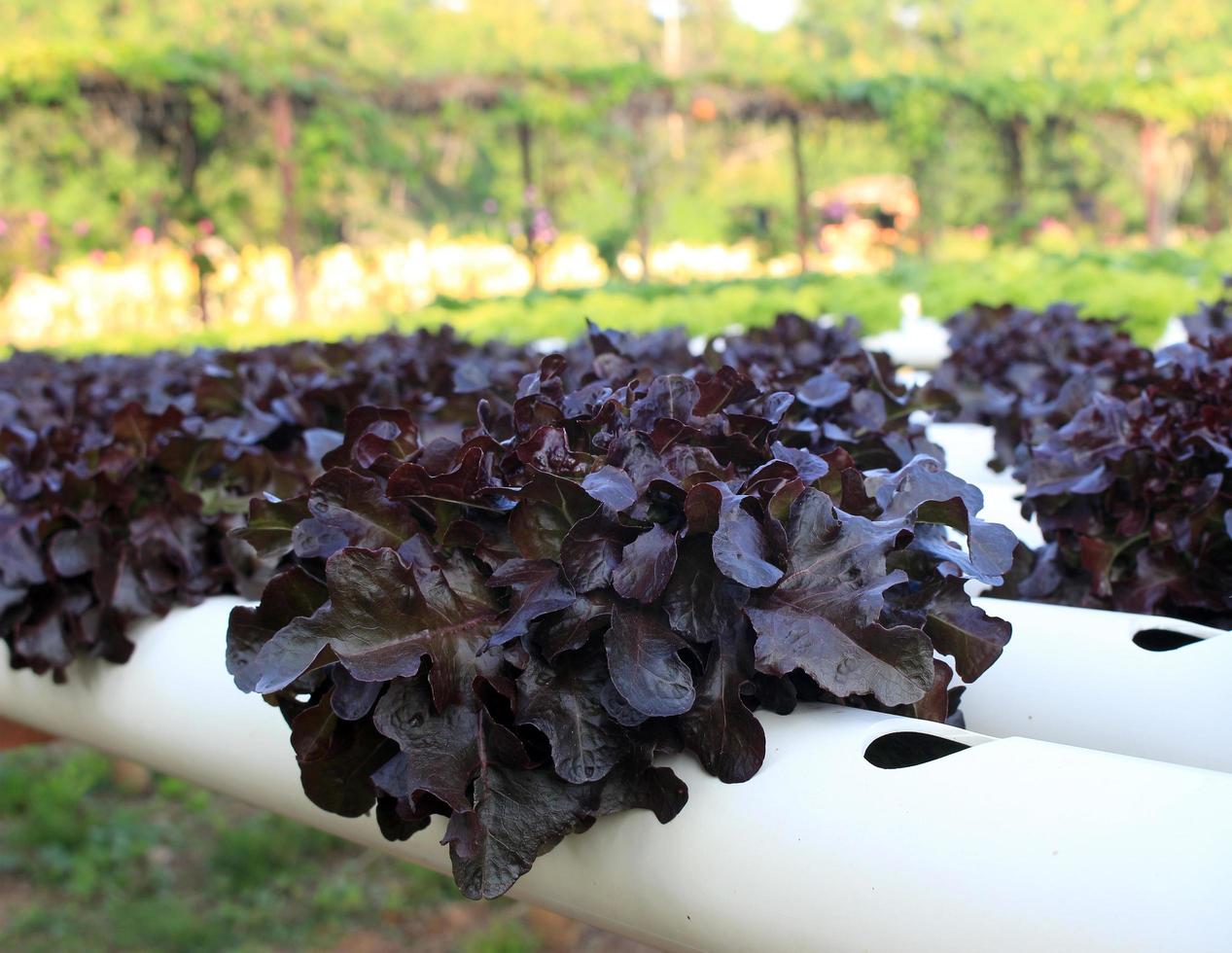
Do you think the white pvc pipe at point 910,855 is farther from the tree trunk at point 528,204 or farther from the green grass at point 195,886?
the tree trunk at point 528,204

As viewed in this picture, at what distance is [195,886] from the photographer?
3730mm

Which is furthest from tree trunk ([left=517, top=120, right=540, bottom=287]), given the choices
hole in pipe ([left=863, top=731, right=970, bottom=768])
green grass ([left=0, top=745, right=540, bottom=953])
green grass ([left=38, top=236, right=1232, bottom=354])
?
hole in pipe ([left=863, top=731, right=970, bottom=768])

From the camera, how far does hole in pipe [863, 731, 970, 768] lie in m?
1.25

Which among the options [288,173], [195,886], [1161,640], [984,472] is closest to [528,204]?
[288,173]

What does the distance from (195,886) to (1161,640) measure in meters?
3.15

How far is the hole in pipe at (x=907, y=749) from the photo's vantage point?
1251 millimetres

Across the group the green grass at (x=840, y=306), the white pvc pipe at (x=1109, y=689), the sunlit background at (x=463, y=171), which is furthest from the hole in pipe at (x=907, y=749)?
the sunlit background at (x=463, y=171)

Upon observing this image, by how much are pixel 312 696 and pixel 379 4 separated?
40472 mm

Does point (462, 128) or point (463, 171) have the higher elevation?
point (463, 171)

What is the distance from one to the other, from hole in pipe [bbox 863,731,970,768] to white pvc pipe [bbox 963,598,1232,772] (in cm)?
23

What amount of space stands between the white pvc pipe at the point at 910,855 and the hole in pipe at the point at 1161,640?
53cm

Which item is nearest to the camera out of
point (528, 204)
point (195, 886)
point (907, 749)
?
point (907, 749)

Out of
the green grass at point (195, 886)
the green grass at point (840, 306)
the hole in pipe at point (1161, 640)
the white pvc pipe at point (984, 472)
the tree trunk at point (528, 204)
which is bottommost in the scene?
the green grass at point (195, 886)

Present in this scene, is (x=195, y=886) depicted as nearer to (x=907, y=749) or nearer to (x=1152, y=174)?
(x=907, y=749)
